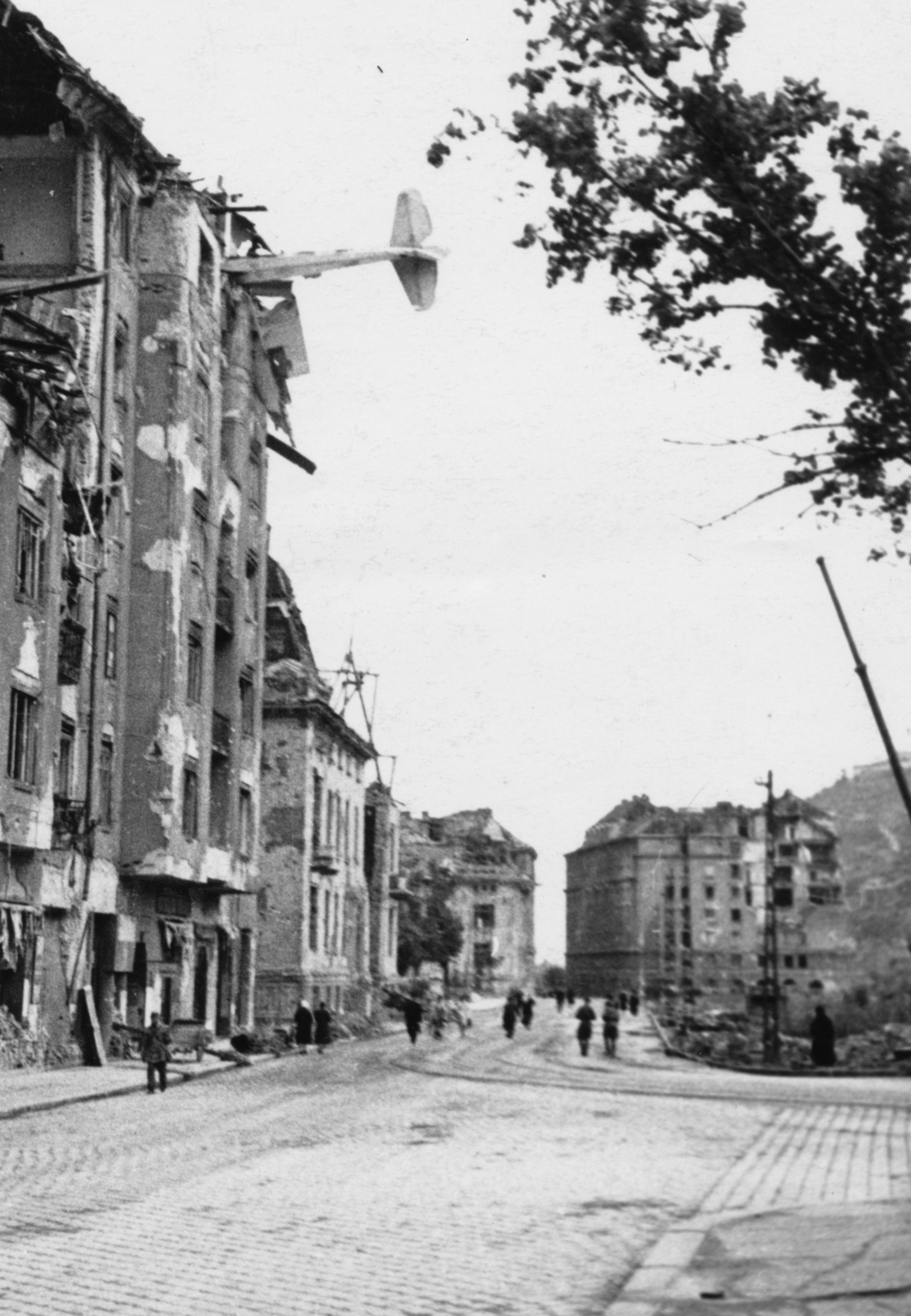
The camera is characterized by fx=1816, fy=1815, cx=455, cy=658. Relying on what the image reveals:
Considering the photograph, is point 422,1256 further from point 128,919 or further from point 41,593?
point 128,919

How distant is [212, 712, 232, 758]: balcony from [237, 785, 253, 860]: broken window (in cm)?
299

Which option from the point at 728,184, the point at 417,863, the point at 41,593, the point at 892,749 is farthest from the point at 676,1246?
the point at 417,863

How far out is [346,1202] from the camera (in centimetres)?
1372

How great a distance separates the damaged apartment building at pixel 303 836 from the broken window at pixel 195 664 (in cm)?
1470

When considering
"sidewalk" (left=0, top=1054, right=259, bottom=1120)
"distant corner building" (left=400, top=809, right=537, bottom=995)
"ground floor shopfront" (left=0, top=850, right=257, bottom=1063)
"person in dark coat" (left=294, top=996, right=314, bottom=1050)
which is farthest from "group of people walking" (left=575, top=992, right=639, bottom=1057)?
"distant corner building" (left=400, top=809, right=537, bottom=995)

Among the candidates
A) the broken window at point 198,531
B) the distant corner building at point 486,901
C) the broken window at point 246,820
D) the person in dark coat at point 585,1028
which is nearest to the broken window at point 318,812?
the broken window at point 246,820

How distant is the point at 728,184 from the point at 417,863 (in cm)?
Result: 12393

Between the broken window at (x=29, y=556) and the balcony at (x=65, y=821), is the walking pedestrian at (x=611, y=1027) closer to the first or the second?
the balcony at (x=65, y=821)

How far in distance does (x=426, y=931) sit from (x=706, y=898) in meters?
49.4

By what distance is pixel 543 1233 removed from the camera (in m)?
12.0

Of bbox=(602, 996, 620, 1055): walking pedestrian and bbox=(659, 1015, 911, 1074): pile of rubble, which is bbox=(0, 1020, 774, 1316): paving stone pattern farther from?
bbox=(602, 996, 620, 1055): walking pedestrian

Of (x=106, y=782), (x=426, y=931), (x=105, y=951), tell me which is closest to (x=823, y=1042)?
(x=105, y=951)

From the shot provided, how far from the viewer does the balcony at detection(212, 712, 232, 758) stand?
158 ft

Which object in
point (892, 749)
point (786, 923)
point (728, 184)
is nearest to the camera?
point (728, 184)
